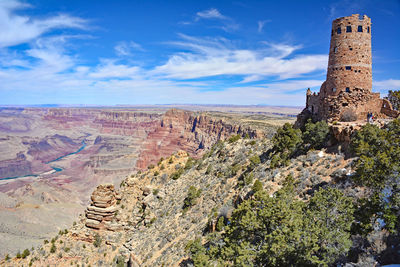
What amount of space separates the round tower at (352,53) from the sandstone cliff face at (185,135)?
99.3 metres

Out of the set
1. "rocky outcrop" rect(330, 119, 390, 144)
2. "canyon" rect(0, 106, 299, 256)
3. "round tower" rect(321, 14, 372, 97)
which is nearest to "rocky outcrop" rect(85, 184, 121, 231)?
"canyon" rect(0, 106, 299, 256)

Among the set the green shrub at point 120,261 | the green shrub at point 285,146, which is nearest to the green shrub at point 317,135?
the green shrub at point 285,146

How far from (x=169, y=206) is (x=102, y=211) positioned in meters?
8.39

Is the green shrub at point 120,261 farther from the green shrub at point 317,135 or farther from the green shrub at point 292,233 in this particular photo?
the green shrub at point 317,135

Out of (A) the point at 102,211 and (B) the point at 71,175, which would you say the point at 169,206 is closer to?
(A) the point at 102,211

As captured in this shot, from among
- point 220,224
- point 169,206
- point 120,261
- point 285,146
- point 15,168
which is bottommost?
point 15,168

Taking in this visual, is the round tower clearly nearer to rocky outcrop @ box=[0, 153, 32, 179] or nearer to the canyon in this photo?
the canyon

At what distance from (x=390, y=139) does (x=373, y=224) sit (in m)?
4.36

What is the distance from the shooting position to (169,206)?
30.1 m

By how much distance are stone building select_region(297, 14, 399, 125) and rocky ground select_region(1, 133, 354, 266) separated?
5298 millimetres

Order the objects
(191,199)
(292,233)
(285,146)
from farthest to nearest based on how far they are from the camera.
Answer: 1. (191,199)
2. (285,146)
3. (292,233)

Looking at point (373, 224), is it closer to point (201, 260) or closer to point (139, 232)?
point (201, 260)

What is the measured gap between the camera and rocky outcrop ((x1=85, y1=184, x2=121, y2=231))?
28500 millimetres

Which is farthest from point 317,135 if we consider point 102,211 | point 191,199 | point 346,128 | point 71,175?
point 71,175
